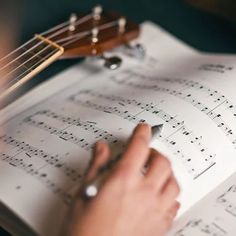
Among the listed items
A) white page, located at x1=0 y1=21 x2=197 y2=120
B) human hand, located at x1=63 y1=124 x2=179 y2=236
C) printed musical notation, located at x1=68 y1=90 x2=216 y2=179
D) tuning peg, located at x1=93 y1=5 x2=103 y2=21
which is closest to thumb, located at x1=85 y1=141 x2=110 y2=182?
human hand, located at x1=63 y1=124 x2=179 y2=236

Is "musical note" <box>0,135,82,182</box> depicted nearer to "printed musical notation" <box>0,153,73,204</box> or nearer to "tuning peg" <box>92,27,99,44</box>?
"printed musical notation" <box>0,153,73,204</box>

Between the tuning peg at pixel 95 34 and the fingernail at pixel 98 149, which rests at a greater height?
the tuning peg at pixel 95 34

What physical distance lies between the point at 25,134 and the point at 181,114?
258 millimetres

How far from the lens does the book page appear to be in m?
0.67

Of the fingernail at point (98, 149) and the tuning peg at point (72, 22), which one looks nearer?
the fingernail at point (98, 149)

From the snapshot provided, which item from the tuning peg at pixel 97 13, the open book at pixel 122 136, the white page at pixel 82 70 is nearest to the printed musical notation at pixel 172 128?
the open book at pixel 122 136

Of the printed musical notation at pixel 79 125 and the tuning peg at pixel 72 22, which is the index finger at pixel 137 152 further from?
the tuning peg at pixel 72 22

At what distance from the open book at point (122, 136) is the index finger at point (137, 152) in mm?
81

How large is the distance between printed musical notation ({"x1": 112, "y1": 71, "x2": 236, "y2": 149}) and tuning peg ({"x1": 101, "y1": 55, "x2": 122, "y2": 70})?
3cm

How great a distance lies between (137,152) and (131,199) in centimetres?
6

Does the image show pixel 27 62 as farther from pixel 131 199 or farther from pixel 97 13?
pixel 131 199

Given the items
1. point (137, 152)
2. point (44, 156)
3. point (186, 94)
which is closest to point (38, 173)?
point (44, 156)

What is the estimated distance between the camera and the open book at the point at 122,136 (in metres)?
0.68

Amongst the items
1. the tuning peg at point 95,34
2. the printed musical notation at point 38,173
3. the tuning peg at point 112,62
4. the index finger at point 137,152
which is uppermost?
the index finger at point 137,152
